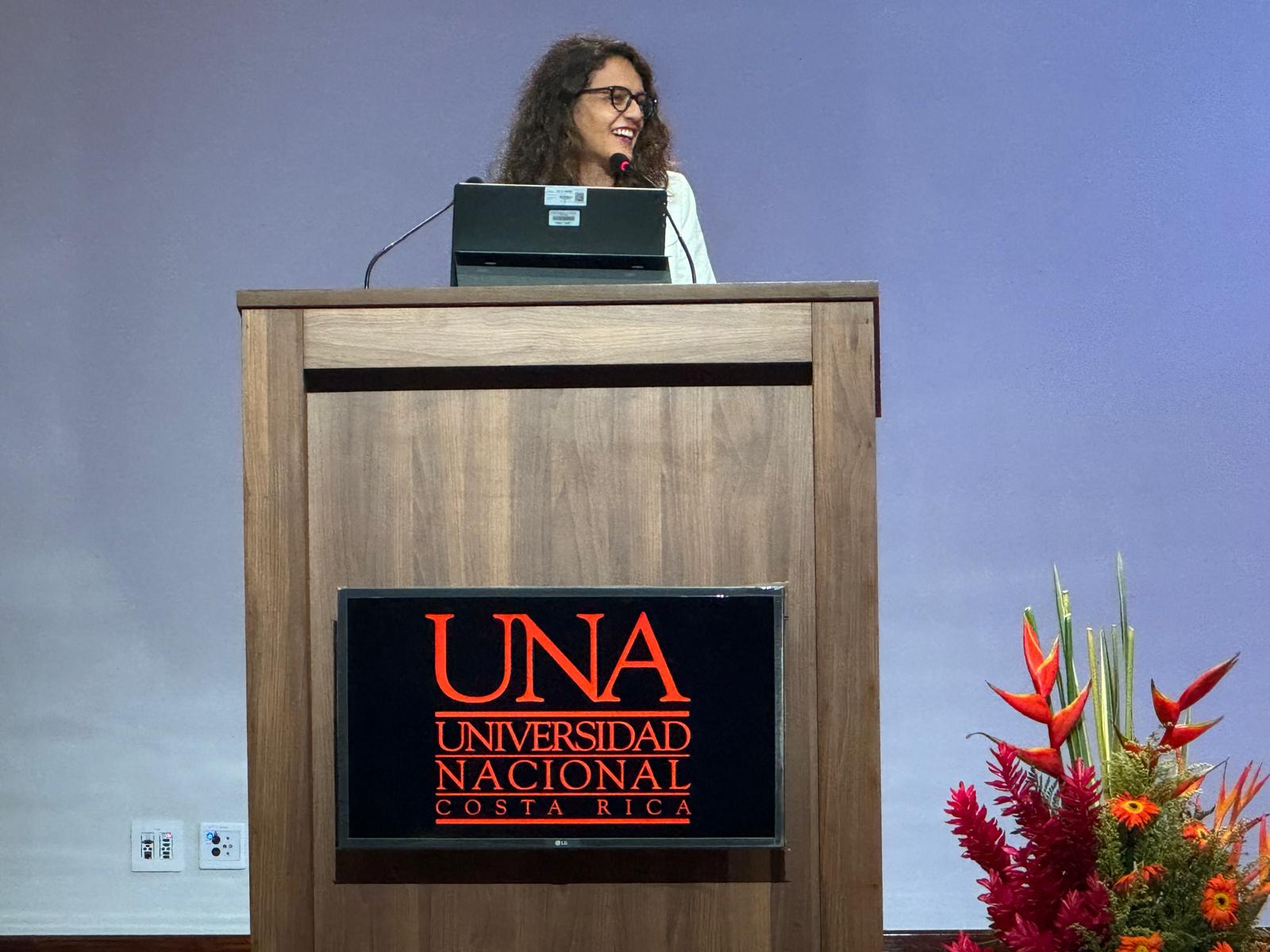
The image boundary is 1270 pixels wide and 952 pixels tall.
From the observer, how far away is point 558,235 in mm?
1456

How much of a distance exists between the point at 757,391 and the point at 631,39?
198cm

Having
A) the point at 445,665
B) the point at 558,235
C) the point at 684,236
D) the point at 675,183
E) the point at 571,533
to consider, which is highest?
the point at 675,183

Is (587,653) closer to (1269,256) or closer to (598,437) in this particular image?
(598,437)

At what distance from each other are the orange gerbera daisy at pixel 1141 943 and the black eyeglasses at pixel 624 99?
1567 millimetres

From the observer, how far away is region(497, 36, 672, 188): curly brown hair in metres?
2.36

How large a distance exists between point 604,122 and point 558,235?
96 cm

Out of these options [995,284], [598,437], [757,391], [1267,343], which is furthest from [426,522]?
[1267,343]

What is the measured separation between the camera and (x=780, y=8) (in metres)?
3.04

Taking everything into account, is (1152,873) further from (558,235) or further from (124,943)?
(124,943)

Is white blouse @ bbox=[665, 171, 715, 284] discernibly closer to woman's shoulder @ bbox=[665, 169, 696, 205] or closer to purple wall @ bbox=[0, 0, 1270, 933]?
woman's shoulder @ bbox=[665, 169, 696, 205]

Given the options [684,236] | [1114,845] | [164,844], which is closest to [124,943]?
[164,844]

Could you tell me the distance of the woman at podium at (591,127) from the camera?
233cm

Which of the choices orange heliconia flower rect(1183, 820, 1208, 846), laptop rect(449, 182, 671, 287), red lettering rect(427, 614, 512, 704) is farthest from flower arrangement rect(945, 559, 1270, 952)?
laptop rect(449, 182, 671, 287)

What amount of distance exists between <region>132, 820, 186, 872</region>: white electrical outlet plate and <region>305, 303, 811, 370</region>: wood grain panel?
2048mm
